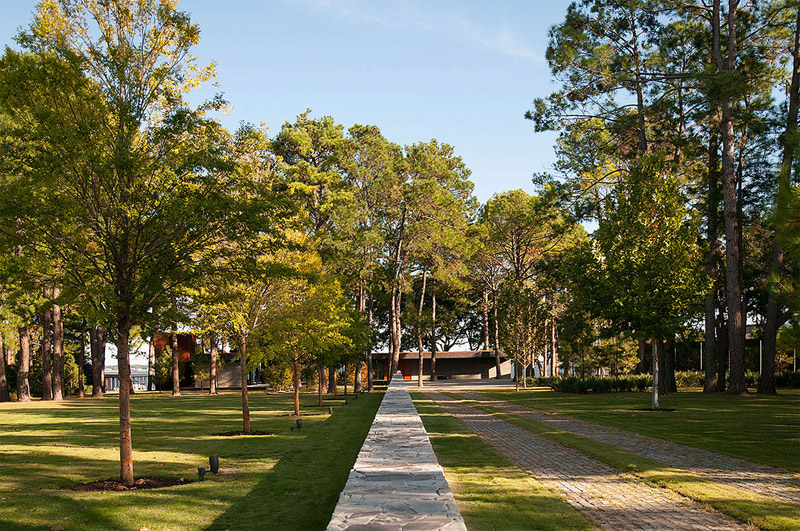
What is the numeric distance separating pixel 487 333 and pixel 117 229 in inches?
2221

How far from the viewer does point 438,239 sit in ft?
139

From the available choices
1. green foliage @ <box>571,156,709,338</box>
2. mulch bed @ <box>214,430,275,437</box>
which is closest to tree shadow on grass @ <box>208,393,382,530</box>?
mulch bed @ <box>214,430,275,437</box>

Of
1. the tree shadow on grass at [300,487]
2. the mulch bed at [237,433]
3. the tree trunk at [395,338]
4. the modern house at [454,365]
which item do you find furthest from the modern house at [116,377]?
the tree shadow on grass at [300,487]

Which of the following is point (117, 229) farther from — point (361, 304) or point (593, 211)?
point (361, 304)

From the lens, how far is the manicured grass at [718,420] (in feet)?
42.6

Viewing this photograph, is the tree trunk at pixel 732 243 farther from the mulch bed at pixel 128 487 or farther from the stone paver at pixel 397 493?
the mulch bed at pixel 128 487

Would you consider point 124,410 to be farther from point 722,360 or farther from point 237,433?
point 722,360

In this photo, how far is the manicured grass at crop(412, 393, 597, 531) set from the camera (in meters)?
7.44

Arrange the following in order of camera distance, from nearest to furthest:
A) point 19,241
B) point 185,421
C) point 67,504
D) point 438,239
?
point 67,504
point 19,241
point 185,421
point 438,239

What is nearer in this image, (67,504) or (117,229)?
(67,504)

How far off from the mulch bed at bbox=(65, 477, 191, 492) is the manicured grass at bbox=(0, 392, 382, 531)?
32cm

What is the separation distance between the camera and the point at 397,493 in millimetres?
6910

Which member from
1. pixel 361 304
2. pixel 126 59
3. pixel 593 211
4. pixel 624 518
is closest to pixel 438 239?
pixel 361 304

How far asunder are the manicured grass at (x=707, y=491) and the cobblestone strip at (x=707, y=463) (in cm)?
27
